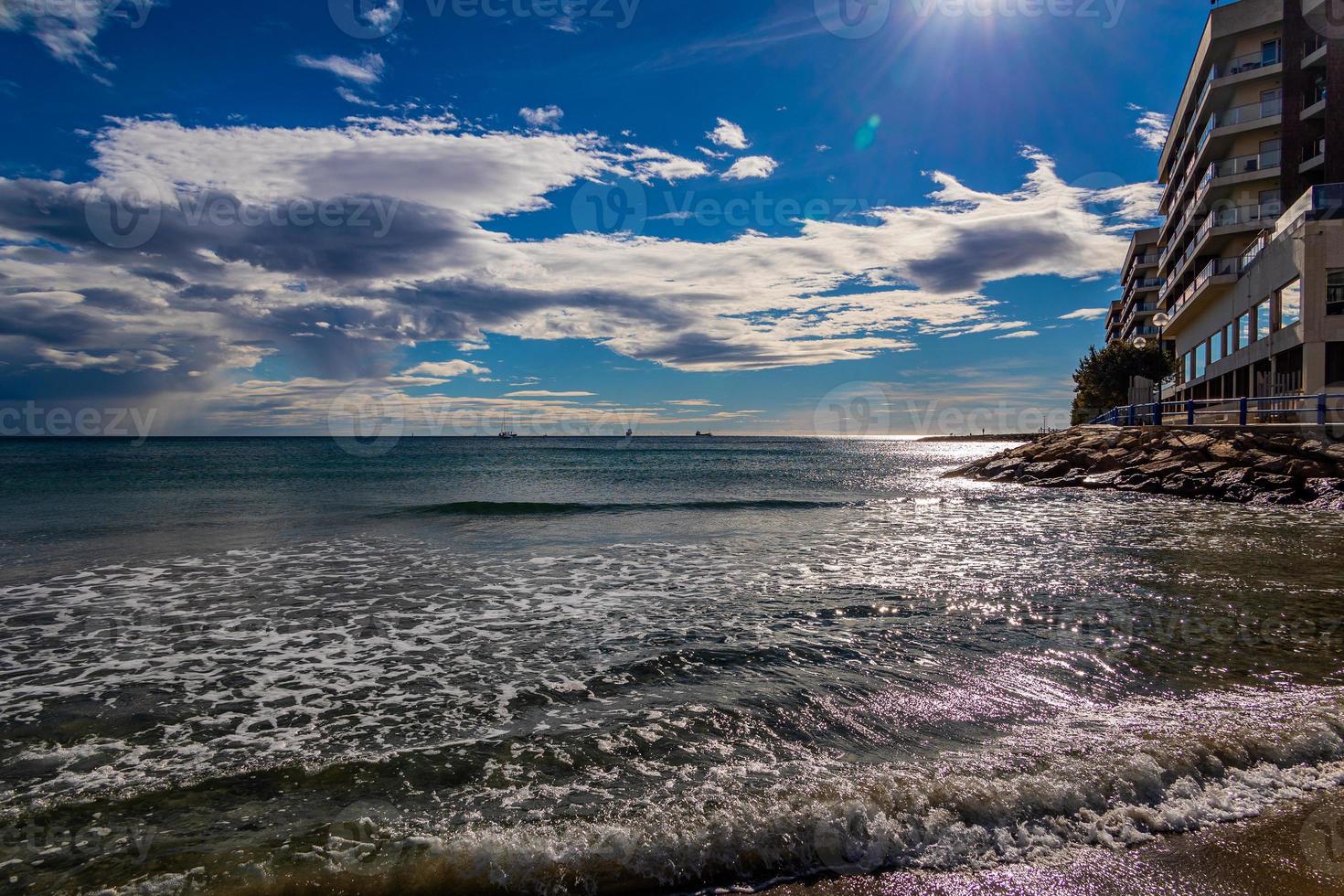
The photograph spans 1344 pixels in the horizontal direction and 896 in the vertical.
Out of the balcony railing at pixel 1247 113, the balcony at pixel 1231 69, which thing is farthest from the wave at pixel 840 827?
the balcony at pixel 1231 69

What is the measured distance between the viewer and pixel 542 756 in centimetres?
547

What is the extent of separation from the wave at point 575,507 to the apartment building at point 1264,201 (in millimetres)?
23970

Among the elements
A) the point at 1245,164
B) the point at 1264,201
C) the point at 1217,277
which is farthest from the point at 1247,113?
the point at 1217,277

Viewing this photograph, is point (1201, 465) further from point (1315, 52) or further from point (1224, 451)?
point (1315, 52)

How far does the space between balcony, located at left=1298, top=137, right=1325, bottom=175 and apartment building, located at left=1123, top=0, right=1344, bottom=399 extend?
61 mm

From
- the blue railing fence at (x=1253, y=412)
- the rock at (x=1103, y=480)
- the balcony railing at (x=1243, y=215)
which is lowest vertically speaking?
the rock at (x=1103, y=480)

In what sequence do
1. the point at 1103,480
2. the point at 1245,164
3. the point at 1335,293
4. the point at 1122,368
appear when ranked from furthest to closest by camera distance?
the point at 1122,368, the point at 1245,164, the point at 1103,480, the point at 1335,293

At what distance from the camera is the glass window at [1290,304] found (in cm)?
3278

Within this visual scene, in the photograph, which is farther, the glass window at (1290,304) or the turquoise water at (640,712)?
the glass window at (1290,304)

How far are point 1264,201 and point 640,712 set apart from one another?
58700 millimetres

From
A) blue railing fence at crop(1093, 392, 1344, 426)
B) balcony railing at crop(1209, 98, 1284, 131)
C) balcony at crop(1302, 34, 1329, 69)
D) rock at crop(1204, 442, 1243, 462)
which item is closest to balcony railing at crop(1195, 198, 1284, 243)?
balcony railing at crop(1209, 98, 1284, 131)

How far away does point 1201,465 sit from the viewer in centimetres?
2789

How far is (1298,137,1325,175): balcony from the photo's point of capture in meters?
42.5

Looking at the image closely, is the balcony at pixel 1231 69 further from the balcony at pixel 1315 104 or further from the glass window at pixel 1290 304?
the glass window at pixel 1290 304
